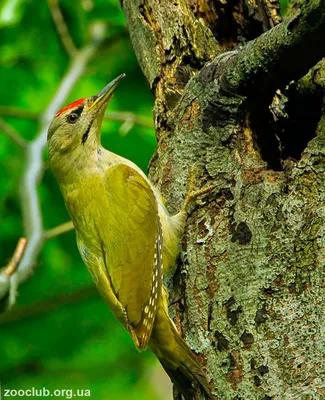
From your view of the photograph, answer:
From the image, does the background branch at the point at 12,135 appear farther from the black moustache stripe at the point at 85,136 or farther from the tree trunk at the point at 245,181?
the tree trunk at the point at 245,181

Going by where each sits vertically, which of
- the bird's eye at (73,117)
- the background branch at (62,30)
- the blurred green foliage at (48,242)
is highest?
the background branch at (62,30)

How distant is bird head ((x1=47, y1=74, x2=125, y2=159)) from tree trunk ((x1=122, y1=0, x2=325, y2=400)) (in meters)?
0.68

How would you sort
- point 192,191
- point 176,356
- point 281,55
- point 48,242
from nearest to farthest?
1. point 281,55
2. point 176,356
3. point 192,191
4. point 48,242

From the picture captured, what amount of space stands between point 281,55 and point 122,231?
5.68 feet

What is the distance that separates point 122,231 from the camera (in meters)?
5.06

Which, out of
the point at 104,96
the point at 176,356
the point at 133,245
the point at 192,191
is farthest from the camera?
the point at 104,96

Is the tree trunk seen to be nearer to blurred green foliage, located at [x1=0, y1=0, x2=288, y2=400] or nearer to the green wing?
the green wing

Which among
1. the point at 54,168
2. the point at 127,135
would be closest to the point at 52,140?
the point at 54,168

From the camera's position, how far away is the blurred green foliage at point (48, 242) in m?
7.17

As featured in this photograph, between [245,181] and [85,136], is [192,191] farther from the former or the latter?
[85,136]

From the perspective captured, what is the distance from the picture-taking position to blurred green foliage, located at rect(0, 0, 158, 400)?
7164 millimetres

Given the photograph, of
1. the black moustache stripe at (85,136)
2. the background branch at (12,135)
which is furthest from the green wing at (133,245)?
the background branch at (12,135)

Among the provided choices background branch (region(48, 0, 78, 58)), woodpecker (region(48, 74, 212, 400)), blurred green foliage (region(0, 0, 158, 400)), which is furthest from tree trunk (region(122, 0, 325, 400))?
background branch (region(48, 0, 78, 58))

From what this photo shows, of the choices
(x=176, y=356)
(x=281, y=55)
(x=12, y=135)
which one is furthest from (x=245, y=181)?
(x=12, y=135)
